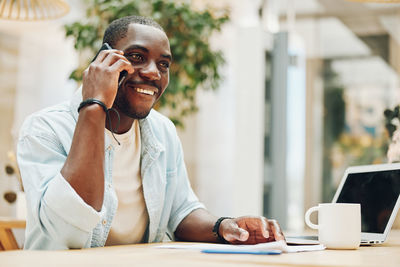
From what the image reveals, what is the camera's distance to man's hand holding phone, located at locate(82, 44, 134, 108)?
1370mm

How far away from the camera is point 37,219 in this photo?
1.27 metres

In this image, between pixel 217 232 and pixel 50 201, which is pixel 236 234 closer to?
pixel 217 232

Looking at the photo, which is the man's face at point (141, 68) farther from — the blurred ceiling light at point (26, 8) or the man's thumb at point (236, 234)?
the blurred ceiling light at point (26, 8)

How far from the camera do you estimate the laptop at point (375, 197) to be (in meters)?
1.54

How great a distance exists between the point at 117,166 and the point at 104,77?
0.30 m

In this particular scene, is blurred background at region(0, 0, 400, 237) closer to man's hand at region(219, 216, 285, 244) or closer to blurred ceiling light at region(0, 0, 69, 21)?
blurred ceiling light at region(0, 0, 69, 21)

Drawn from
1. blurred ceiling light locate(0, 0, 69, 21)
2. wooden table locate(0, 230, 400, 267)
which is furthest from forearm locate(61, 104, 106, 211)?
blurred ceiling light locate(0, 0, 69, 21)

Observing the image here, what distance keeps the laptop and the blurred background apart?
2.29 metres

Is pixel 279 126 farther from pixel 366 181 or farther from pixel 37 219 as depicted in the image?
pixel 37 219

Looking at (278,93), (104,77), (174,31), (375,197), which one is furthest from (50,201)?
(278,93)

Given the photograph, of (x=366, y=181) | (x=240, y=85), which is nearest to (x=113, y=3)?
(x=240, y=85)

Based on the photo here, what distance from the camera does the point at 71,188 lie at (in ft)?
3.95

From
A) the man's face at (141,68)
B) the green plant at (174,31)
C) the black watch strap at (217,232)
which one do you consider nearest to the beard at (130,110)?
the man's face at (141,68)

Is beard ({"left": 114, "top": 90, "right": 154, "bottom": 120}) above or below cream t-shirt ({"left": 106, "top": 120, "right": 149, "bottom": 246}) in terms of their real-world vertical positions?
above
